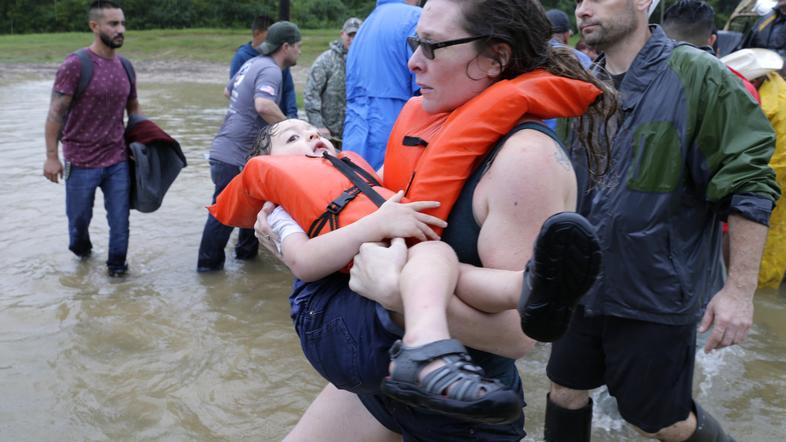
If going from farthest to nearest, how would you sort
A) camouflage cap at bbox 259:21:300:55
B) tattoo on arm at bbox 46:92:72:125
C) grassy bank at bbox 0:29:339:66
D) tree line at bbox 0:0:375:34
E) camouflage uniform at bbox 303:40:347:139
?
tree line at bbox 0:0:375:34 < grassy bank at bbox 0:29:339:66 < camouflage uniform at bbox 303:40:347:139 < camouflage cap at bbox 259:21:300:55 < tattoo on arm at bbox 46:92:72:125

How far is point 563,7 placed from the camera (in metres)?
38.7

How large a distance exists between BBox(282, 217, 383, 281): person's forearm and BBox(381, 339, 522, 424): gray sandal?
36cm

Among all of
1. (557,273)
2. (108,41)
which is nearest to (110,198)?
(108,41)

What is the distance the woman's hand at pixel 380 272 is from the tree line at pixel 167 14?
1747 inches

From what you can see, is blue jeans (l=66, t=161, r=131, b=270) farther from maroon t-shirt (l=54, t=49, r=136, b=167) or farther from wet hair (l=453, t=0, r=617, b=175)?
wet hair (l=453, t=0, r=617, b=175)

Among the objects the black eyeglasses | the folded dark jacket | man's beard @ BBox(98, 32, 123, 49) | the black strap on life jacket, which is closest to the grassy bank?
the folded dark jacket

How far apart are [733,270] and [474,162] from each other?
1.41m

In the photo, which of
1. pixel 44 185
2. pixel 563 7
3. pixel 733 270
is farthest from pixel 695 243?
pixel 563 7

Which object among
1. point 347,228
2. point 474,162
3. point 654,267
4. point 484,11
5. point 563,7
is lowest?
point 563,7

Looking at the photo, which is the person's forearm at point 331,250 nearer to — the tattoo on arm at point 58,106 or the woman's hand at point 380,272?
the woman's hand at point 380,272

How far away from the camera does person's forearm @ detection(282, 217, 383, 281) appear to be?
81.0 inches

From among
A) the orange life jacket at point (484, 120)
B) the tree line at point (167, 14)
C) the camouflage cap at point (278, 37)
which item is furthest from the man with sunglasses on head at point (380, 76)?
the tree line at point (167, 14)

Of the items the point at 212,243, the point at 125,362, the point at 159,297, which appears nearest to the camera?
the point at 125,362

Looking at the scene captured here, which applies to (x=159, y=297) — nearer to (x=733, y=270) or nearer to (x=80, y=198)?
(x=80, y=198)
